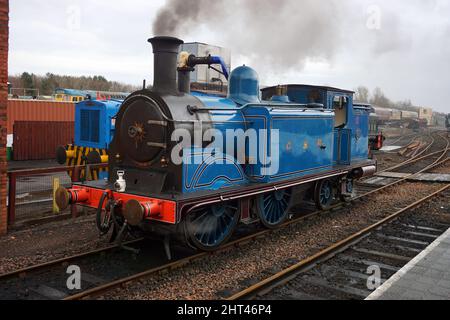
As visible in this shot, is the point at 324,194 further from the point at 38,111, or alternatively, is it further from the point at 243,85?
the point at 38,111

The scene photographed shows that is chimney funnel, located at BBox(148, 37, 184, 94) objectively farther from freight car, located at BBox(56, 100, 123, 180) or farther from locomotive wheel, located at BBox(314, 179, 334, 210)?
freight car, located at BBox(56, 100, 123, 180)

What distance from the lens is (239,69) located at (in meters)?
8.10

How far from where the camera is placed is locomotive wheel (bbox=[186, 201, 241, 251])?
21.1ft

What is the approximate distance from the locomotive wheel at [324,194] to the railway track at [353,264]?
1.45 m

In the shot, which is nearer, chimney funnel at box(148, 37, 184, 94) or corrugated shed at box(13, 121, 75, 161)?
chimney funnel at box(148, 37, 184, 94)

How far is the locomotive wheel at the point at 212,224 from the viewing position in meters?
6.44

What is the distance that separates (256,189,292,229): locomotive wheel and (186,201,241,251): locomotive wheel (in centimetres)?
67

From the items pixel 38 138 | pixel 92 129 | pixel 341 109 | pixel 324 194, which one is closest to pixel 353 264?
pixel 324 194

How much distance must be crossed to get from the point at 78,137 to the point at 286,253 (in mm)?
8405

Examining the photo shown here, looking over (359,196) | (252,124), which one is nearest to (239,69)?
(252,124)

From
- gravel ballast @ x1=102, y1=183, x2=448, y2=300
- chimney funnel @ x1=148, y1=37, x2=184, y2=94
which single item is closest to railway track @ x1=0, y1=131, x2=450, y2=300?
gravel ballast @ x1=102, y1=183, x2=448, y2=300

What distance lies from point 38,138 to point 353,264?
725 inches

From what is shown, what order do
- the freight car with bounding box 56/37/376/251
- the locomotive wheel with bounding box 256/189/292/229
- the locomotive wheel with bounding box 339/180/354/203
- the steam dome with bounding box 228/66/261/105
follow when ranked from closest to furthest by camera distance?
1. the freight car with bounding box 56/37/376/251
2. the locomotive wheel with bounding box 256/189/292/229
3. the steam dome with bounding box 228/66/261/105
4. the locomotive wheel with bounding box 339/180/354/203
